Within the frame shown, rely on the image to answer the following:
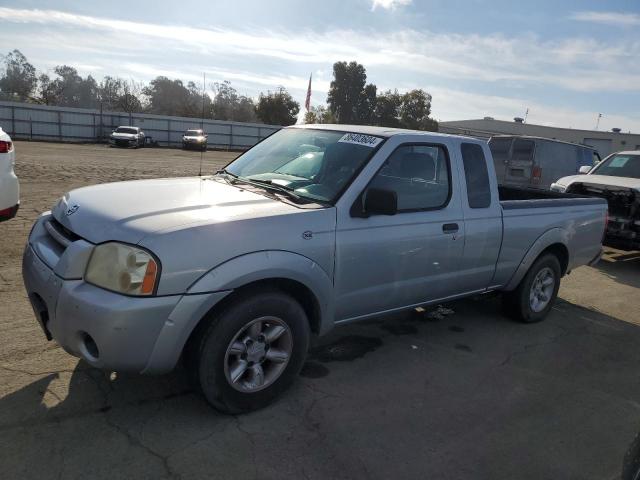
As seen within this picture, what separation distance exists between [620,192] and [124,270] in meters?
8.45

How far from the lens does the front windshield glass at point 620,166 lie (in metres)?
9.34

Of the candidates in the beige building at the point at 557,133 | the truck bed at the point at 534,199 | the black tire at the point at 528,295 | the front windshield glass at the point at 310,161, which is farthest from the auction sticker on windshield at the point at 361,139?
the beige building at the point at 557,133

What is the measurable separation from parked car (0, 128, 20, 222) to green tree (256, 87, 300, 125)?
5171cm

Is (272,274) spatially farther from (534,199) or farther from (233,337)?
(534,199)

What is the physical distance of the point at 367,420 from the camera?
326cm

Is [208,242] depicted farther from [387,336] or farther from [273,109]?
[273,109]

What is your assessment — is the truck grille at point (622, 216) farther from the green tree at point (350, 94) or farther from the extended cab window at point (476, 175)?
the green tree at point (350, 94)

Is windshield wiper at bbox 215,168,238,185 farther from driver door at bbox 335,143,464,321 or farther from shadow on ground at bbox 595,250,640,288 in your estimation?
shadow on ground at bbox 595,250,640,288

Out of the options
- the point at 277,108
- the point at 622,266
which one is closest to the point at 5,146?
the point at 622,266

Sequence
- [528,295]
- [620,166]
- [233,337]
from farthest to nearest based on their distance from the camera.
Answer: [620,166] < [528,295] < [233,337]

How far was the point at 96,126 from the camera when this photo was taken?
38.5 meters

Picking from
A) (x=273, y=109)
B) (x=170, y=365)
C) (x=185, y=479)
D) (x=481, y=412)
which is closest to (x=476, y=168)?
(x=481, y=412)

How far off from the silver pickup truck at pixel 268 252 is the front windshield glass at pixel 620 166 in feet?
18.9

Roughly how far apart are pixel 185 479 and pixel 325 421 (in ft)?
3.16
